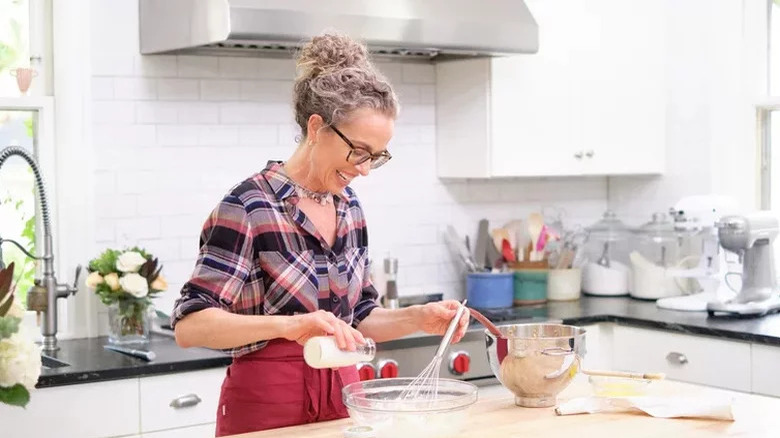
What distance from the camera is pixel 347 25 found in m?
4.08

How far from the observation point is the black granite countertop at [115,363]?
355cm

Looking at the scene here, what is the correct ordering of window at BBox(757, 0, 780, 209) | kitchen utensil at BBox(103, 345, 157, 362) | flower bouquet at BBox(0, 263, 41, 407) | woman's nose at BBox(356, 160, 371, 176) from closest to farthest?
flower bouquet at BBox(0, 263, 41, 407), woman's nose at BBox(356, 160, 371, 176), kitchen utensil at BBox(103, 345, 157, 362), window at BBox(757, 0, 780, 209)

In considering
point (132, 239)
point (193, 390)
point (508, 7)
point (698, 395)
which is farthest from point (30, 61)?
point (698, 395)

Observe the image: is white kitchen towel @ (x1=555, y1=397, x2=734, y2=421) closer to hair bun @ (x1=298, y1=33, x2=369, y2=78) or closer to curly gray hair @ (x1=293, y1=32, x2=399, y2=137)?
curly gray hair @ (x1=293, y1=32, x2=399, y2=137)

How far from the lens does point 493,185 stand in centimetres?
524

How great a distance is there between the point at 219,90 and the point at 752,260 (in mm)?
2139

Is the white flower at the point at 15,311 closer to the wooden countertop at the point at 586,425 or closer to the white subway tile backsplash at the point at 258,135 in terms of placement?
the wooden countertop at the point at 586,425

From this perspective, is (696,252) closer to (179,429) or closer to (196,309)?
(179,429)

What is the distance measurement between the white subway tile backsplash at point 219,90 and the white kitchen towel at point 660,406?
2.10m

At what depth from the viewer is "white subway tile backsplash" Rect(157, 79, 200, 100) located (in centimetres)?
432

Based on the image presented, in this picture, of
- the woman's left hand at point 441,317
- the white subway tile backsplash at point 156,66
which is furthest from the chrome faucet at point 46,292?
the woman's left hand at point 441,317

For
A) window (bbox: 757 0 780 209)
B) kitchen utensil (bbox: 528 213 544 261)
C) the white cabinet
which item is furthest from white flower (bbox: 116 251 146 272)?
window (bbox: 757 0 780 209)

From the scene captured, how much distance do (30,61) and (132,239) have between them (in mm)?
724

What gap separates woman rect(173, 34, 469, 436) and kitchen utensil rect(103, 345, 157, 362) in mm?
849
